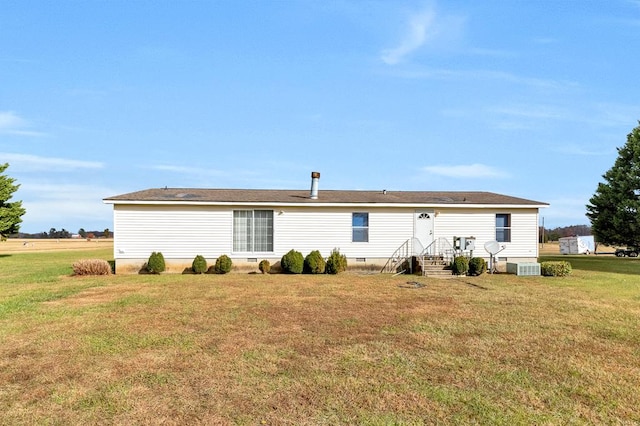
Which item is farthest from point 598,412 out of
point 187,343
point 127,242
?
point 127,242

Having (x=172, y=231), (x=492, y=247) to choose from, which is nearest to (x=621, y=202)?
(x=492, y=247)

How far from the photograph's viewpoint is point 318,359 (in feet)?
19.1

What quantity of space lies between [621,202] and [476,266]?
61.1 ft

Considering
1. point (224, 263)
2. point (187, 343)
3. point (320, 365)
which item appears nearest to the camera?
point (320, 365)

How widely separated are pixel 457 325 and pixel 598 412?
370 centimetres

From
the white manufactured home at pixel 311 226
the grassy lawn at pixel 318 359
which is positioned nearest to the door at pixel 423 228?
the white manufactured home at pixel 311 226

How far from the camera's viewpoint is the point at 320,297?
37.1 feet

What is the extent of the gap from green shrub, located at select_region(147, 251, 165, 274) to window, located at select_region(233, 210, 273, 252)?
9.94 ft

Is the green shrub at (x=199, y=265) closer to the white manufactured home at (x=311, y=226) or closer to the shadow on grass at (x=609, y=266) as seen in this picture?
the white manufactured home at (x=311, y=226)

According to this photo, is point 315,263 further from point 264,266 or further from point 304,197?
point 304,197

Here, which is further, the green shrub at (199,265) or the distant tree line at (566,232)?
the distant tree line at (566,232)

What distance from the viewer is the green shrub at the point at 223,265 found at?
17109 mm

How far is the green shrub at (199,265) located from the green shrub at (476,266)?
37.1 ft

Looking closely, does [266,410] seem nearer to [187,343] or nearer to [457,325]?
[187,343]
